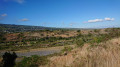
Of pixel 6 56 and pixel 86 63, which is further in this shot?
pixel 6 56

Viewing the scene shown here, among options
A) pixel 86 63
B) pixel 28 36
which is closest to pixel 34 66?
pixel 86 63

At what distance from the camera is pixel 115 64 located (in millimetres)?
2852

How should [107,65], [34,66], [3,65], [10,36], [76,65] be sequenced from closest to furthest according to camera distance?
[107,65]
[76,65]
[34,66]
[3,65]
[10,36]

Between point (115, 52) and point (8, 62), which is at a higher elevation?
point (115, 52)

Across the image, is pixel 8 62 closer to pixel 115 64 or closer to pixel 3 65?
pixel 3 65

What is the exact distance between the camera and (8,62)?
711 centimetres

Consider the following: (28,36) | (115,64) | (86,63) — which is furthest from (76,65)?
(28,36)

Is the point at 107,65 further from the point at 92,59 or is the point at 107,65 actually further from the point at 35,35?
the point at 35,35

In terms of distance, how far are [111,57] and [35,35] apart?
57884mm

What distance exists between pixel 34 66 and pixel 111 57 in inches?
117

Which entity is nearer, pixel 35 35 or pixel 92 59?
pixel 92 59

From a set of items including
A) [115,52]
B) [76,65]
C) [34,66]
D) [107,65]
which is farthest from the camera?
[34,66]

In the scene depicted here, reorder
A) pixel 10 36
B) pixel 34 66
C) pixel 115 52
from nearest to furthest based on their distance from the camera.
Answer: pixel 115 52
pixel 34 66
pixel 10 36

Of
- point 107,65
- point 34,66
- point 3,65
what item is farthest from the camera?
point 3,65
